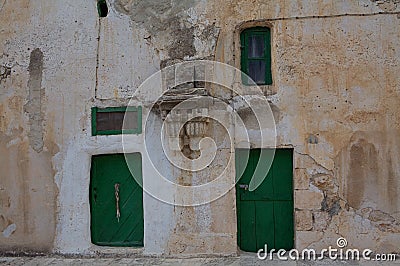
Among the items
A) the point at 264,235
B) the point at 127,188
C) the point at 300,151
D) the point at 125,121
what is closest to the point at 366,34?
the point at 300,151

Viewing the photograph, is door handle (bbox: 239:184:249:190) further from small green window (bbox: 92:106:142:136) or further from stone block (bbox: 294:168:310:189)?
small green window (bbox: 92:106:142:136)

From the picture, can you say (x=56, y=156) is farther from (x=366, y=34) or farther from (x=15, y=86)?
(x=366, y=34)

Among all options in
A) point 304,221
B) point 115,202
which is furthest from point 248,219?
point 115,202

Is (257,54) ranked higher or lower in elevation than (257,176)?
higher

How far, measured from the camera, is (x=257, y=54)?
6.70m

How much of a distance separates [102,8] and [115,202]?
112 inches

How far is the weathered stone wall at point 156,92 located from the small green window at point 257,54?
0.46 ft

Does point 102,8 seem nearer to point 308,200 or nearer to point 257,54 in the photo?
point 257,54

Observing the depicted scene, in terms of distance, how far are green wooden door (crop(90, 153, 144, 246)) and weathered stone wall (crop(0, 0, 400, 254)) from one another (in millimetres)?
161

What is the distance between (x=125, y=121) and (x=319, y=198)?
2.88 m

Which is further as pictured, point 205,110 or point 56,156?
point 56,156

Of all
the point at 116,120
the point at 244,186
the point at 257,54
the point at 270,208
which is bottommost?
the point at 270,208

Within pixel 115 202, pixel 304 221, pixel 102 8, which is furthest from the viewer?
pixel 102 8

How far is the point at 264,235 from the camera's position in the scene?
656cm
